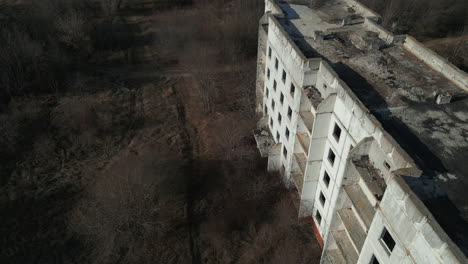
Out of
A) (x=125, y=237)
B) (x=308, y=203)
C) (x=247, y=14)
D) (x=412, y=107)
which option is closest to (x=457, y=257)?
(x=412, y=107)

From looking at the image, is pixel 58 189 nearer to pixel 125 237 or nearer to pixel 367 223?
pixel 125 237

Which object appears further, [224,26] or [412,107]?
[224,26]

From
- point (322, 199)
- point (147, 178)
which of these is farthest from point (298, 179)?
point (147, 178)

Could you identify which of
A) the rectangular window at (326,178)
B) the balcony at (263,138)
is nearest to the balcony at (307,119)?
the rectangular window at (326,178)

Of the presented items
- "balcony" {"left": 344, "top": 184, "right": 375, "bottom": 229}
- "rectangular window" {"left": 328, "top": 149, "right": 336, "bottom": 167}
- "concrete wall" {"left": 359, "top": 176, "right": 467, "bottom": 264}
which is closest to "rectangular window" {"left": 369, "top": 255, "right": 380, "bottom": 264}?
"concrete wall" {"left": 359, "top": 176, "right": 467, "bottom": 264}

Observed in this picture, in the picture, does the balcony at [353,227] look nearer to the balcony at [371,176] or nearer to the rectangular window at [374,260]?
the rectangular window at [374,260]

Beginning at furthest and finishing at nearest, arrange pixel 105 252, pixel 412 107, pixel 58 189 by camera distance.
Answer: pixel 58 189
pixel 105 252
pixel 412 107

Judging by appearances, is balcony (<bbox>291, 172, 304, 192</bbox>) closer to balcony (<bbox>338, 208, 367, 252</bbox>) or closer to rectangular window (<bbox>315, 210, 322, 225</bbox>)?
rectangular window (<bbox>315, 210, 322, 225</bbox>)
